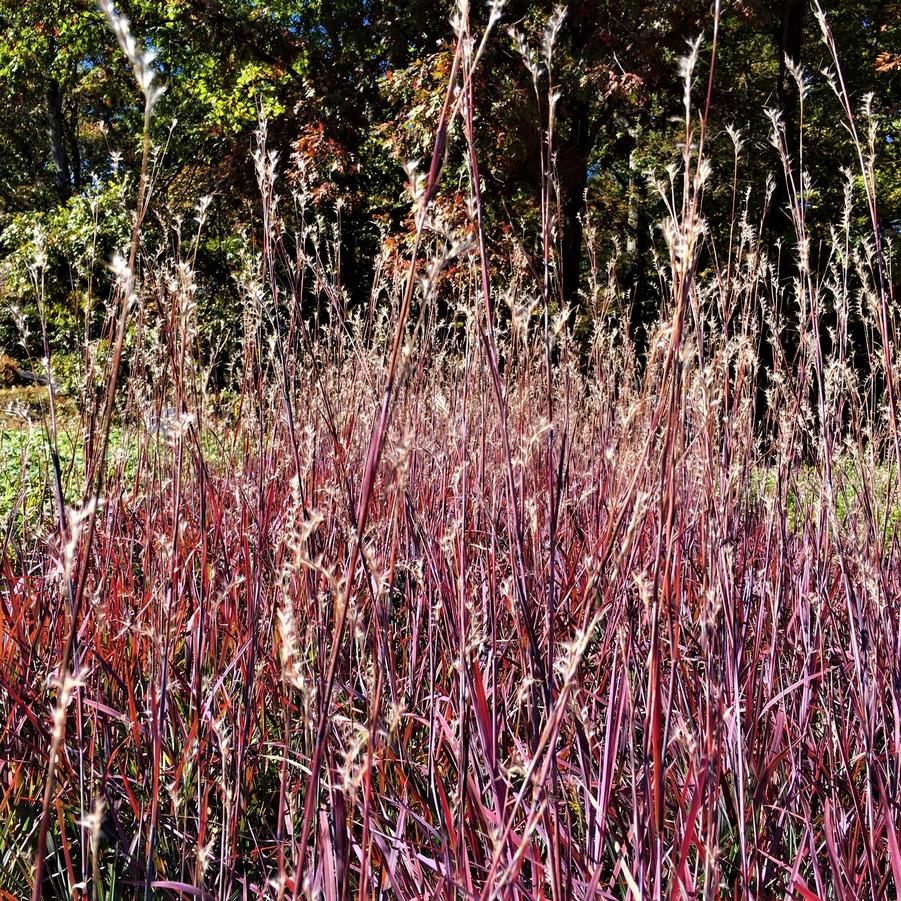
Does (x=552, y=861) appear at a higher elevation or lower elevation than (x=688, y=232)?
lower

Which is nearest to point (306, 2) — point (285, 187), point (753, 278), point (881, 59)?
point (285, 187)

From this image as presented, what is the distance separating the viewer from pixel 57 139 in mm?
17594

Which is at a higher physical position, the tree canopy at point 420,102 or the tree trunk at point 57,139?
the tree trunk at point 57,139

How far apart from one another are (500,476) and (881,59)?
7.81 m

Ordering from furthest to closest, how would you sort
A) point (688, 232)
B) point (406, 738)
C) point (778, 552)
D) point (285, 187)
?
1. point (285, 187)
2. point (778, 552)
3. point (406, 738)
4. point (688, 232)

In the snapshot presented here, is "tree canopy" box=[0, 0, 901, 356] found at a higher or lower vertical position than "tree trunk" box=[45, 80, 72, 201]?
lower

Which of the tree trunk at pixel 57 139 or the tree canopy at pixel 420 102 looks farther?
the tree trunk at pixel 57 139

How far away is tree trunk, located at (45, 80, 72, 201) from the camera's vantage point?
17016mm

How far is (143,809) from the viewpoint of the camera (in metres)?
1.27

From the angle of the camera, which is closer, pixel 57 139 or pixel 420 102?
pixel 420 102

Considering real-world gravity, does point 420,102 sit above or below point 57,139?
below

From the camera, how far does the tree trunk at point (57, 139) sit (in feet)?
55.8

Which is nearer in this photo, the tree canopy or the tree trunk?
the tree canopy

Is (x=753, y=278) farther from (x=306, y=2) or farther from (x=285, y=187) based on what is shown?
(x=306, y=2)
